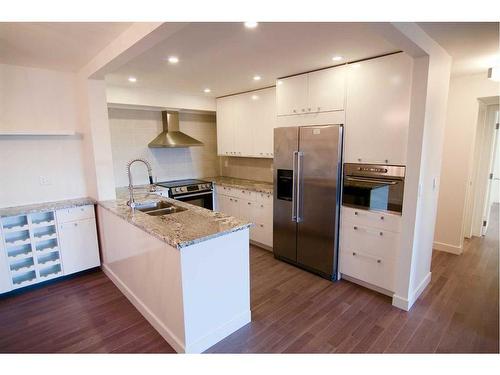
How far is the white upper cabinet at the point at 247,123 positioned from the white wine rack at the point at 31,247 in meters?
2.66

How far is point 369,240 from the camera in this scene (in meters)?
2.75

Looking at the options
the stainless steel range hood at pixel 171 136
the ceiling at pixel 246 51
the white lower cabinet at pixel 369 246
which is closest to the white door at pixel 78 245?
the stainless steel range hood at pixel 171 136

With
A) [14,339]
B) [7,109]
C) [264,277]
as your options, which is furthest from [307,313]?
[7,109]

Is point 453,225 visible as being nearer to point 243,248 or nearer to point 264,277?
point 264,277

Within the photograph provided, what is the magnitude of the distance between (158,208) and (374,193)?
2.27m

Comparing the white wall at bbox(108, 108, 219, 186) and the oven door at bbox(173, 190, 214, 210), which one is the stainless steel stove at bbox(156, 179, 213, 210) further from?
the white wall at bbox(108, 108, 219, 186)

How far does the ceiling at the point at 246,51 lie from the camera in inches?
76.2

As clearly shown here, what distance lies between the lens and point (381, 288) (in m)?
2.76

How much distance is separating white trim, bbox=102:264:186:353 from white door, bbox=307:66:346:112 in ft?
8.36

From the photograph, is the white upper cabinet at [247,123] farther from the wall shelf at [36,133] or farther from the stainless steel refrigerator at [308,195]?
the wall shelf at [36,133]

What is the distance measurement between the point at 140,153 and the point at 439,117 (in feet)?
13.1

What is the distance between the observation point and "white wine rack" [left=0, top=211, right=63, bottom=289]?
2.86 m

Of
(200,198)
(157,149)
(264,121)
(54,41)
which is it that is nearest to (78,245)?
(200,198)
